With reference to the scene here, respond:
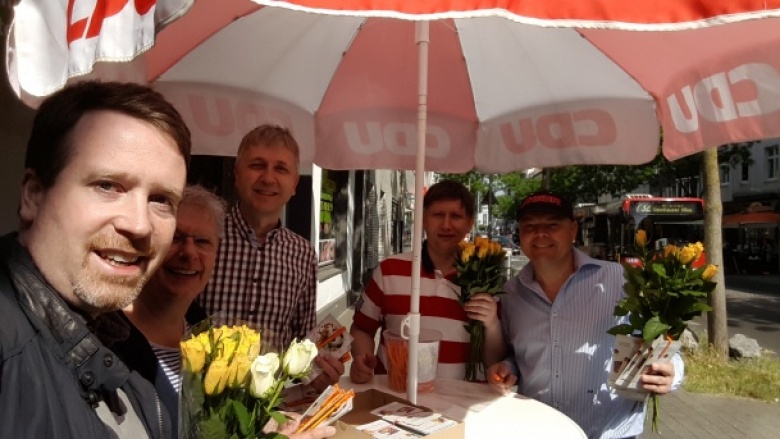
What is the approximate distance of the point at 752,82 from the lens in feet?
7.80

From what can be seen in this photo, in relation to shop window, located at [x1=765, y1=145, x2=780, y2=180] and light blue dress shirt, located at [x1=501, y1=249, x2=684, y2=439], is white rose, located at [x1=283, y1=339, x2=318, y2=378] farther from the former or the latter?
shop window, located at [x1=765, y1=145, x2=780, y2=180]

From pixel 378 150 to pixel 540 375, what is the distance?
1.68 meters

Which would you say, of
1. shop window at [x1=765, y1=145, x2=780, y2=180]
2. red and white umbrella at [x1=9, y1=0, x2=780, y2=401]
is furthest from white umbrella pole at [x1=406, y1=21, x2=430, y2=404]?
shop window at [x1=765, y1=145, x2=780, y2=180]

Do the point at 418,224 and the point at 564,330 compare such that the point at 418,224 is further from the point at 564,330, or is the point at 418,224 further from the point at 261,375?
the point at 261,375

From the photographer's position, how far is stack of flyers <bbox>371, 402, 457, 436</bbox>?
176 cm

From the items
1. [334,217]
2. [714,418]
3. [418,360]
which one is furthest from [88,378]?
[334,217]

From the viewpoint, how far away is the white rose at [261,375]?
1191 mm

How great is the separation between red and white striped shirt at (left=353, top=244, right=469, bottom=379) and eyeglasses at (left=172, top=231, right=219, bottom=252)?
1.08 meters

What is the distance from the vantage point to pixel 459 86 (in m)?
3.47

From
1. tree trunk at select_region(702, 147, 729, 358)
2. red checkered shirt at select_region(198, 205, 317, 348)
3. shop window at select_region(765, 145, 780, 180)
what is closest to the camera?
red checkered shirt at select_region(198, 205, 317, 348)

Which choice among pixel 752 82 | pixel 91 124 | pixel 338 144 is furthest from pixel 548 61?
pixel 91 124

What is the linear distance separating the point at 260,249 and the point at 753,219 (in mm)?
30771

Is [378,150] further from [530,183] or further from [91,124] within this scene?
[530,183]

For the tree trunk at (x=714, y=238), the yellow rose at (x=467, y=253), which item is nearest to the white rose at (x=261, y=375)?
the yellow rose at (x=467, y=253)
